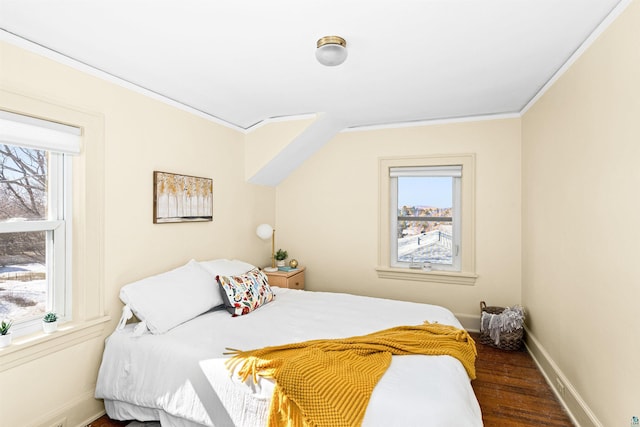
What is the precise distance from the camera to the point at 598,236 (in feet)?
6.23

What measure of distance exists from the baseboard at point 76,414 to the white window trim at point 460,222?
2873mm

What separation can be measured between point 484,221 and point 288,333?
2.54 m

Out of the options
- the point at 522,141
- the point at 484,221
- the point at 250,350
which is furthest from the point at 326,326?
the point at 522,141

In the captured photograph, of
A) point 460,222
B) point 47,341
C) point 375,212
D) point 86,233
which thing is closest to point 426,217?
point 460,222

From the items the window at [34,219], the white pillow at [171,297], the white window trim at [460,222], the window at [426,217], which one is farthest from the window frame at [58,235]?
the window at [426,217]

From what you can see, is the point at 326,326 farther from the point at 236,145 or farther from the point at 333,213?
the point at 236,145

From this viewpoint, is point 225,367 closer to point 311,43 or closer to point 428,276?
point 311,43

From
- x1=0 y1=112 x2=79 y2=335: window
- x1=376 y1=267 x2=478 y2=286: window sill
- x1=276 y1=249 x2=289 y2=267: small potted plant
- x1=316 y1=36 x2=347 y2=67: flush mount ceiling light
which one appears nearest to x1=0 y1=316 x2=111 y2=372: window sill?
x1=0 y1=112 x2=79 y2=335: window

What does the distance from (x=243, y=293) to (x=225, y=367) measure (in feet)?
2.83

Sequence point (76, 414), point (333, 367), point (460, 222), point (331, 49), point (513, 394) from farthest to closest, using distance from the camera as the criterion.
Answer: point (460, 222) → point (513, 394) → point (76, 414) → point (331, 49) → point (333, 367)

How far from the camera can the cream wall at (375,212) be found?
350 cm

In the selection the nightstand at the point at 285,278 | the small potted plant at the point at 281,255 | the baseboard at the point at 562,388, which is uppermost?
the small potted plant at the point at 281,255

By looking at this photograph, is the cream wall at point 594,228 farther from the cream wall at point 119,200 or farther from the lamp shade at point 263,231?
the cream wall at point 119,200

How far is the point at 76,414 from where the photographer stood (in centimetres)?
211
